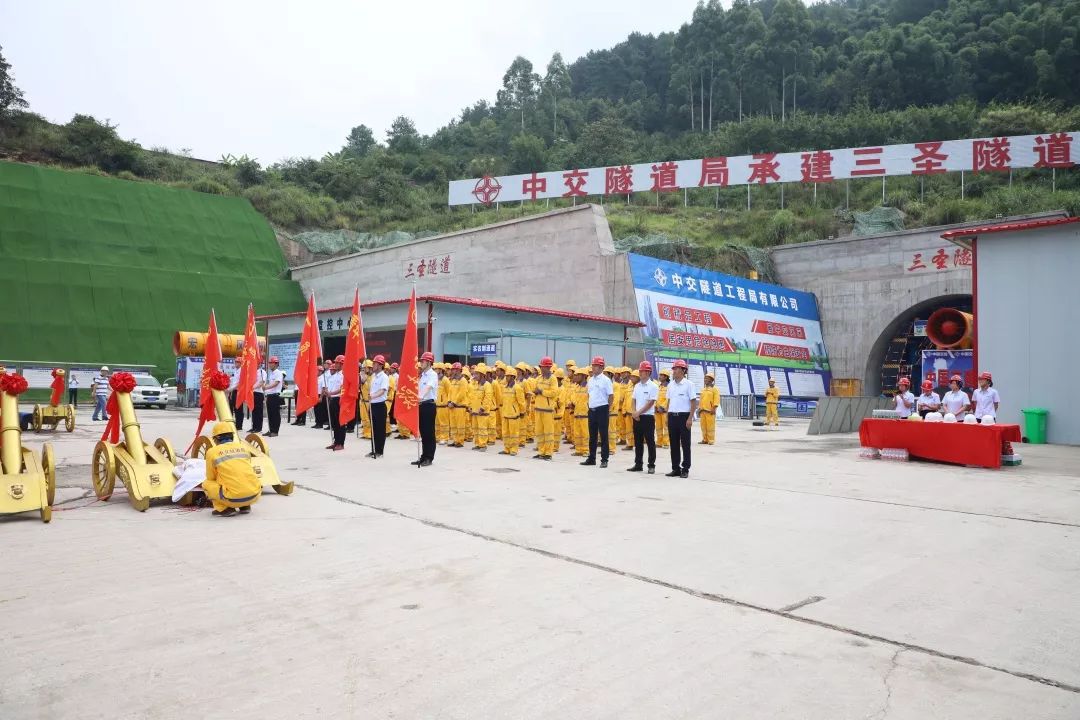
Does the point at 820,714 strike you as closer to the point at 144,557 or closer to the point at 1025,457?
the point at 144,557

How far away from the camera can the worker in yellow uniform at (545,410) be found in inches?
460

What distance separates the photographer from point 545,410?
11.7m

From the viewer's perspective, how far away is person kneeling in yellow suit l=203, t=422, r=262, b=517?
21.1ft

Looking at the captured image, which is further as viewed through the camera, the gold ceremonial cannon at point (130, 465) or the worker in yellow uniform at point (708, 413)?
the worker in yellow uniform at point (708, 413)

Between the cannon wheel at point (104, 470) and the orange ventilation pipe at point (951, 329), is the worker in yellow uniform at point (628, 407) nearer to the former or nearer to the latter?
the cannon wheel at point (104, 470)

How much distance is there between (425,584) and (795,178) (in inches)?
1192

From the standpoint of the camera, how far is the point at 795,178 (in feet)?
102

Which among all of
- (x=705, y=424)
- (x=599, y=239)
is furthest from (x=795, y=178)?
(x=705, y=424)

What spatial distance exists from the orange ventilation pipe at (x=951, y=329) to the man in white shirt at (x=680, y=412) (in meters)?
13.2

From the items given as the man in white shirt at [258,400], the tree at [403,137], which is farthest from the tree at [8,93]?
the man in white shirt at [258,400]

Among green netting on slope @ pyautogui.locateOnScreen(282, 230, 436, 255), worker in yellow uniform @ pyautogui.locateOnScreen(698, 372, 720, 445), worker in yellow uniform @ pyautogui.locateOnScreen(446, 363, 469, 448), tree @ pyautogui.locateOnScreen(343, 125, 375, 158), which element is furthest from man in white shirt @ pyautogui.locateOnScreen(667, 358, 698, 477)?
tree @ pyautogui.locateOnScreen(343, 125, 375, 158)

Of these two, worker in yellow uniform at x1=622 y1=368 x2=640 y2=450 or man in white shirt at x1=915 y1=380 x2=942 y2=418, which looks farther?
worker in yellow uniform at x1=622 y1=368 x2=640 y2=450

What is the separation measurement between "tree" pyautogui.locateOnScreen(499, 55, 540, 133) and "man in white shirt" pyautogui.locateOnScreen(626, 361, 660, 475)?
234ft

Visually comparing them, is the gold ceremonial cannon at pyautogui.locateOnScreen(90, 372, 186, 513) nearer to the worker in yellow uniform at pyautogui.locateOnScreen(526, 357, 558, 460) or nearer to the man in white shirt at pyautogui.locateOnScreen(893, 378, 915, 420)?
the worker in yellow uniform at pyautogui.locateOnScreen(526, 357, 558, 460)
